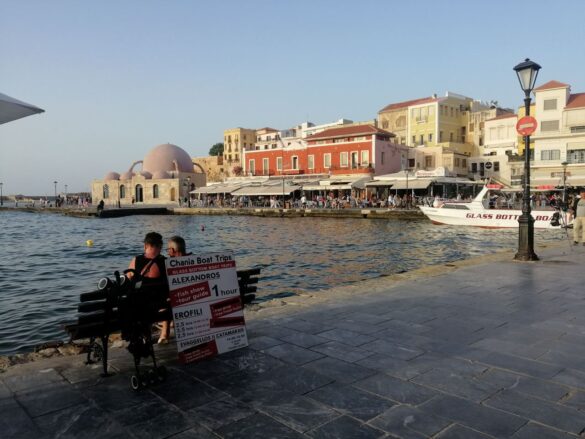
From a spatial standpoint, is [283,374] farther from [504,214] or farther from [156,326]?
[504,214]

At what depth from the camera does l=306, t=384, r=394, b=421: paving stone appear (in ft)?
9.42

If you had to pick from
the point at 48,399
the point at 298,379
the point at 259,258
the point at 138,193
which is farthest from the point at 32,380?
the point at 138,193

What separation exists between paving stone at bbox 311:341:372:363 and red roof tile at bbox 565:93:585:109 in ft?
147

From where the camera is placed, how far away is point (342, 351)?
400 centimetres

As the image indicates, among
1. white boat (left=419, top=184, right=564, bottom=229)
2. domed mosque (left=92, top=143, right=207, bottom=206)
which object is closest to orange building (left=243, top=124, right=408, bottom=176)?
domed mosque (left=92, top=143, right=207, bottom=206)

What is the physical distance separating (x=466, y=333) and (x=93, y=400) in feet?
11.0

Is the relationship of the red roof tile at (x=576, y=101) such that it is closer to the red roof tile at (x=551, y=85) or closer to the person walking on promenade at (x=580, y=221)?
the red roof tile at (x=551, y=85)

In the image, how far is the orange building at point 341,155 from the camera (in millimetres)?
44188

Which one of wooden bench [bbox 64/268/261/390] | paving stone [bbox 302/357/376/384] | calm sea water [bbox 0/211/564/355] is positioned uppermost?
wooden bench [bbox 64/268/261/390]

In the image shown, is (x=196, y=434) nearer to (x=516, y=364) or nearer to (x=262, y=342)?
(x=262, y=342)

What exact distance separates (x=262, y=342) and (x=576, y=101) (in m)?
46.1

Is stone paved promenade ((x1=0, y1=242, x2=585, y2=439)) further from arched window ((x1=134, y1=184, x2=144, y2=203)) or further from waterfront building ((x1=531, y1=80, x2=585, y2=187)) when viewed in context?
arched window ((x1=134, y1=184, x2=144, y2=203))

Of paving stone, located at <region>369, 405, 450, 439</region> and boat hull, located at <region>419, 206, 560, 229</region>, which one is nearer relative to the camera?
paving stone, located at <region>369, 405, 450, 439</region>

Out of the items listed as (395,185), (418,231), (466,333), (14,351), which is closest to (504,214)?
(418,231)
